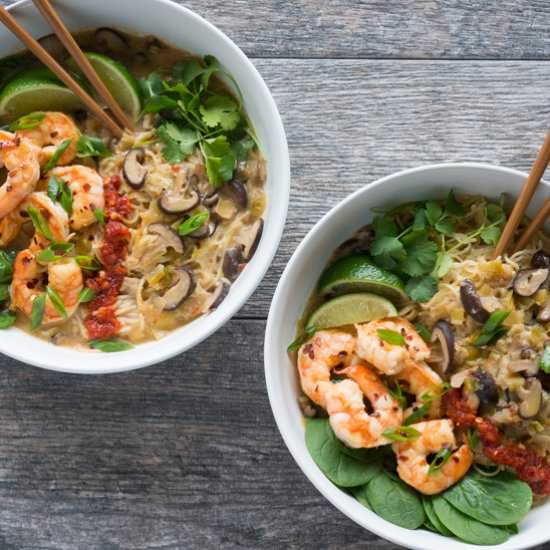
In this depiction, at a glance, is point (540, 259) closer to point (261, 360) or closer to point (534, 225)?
point (534, 225)

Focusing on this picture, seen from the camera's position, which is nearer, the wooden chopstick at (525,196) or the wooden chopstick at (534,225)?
the wooden chopstick at (525,196)

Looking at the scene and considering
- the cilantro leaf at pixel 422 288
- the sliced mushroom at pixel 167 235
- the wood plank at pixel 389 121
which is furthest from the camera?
the wood plank at pixel 389 121

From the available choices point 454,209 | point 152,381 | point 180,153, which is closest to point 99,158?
point 180,153

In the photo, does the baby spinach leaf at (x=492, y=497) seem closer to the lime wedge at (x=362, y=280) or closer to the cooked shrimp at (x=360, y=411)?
the cooked shrimp at (x=360, y=411)

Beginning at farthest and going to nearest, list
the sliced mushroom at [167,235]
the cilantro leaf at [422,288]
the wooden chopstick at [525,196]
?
1. the sliced mushroom at [167,235]
2. the cilantro leaf at [422,288]
3. the wooden chopstick at [525,196]

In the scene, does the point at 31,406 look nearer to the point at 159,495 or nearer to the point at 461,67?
the point at 159,495

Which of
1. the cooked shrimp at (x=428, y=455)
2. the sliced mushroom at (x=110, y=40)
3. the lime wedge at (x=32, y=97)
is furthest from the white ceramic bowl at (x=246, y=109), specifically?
the cooked shrimp at (x=428, y=455)

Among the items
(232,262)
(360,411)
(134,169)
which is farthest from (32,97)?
(360,411)
